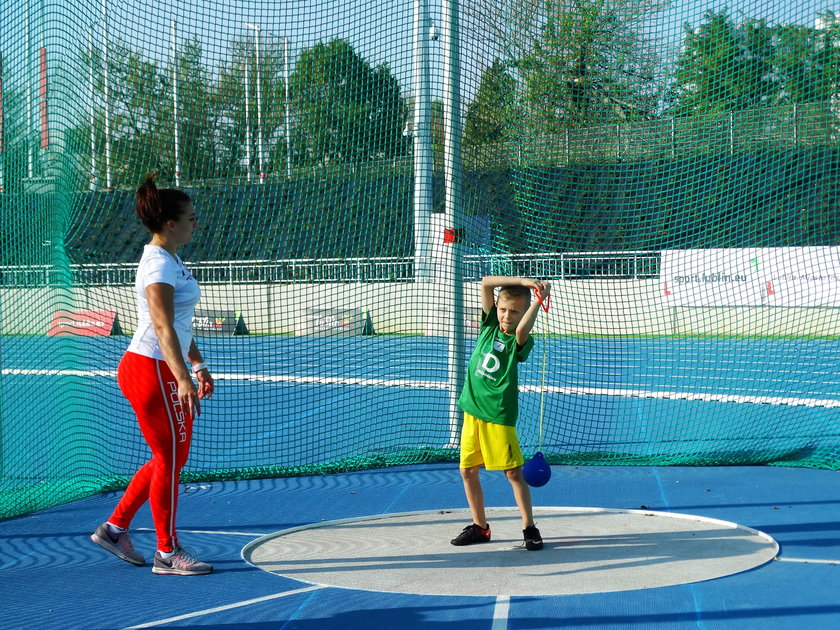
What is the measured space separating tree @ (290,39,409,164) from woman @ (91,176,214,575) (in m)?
3.77

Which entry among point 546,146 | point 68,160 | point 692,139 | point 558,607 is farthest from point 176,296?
point 692,139

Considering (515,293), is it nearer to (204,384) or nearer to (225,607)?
(204,384)

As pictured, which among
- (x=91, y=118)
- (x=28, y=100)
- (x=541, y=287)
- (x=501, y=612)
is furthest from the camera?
(x=91, y=118)

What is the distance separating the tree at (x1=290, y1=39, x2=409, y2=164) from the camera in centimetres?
786

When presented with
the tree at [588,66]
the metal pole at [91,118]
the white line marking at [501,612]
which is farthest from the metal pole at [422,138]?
the white line marking at [501,612]

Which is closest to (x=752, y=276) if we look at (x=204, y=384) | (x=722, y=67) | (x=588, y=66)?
(x=722, y=67)

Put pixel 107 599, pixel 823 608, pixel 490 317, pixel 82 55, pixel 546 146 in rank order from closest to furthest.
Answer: pixel 823 608 → pixel 107 599 → pixel 490 317 → pixel 82 55 → pixel 546 146

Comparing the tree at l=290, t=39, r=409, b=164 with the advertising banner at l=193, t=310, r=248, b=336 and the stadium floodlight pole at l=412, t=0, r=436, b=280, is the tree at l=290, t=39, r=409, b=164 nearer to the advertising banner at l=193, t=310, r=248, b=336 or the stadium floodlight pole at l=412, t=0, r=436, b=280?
the stadium floodlight pole at l=412, t=0, r=436, b=280

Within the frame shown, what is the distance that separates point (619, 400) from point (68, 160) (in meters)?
6.55

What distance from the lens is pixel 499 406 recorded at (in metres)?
4.86

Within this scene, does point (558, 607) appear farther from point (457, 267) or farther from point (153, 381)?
point (457, 267)

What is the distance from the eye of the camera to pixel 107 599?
4133mm

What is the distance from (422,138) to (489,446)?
12.1 ft

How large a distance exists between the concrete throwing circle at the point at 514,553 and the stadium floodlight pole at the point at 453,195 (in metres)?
2.05
